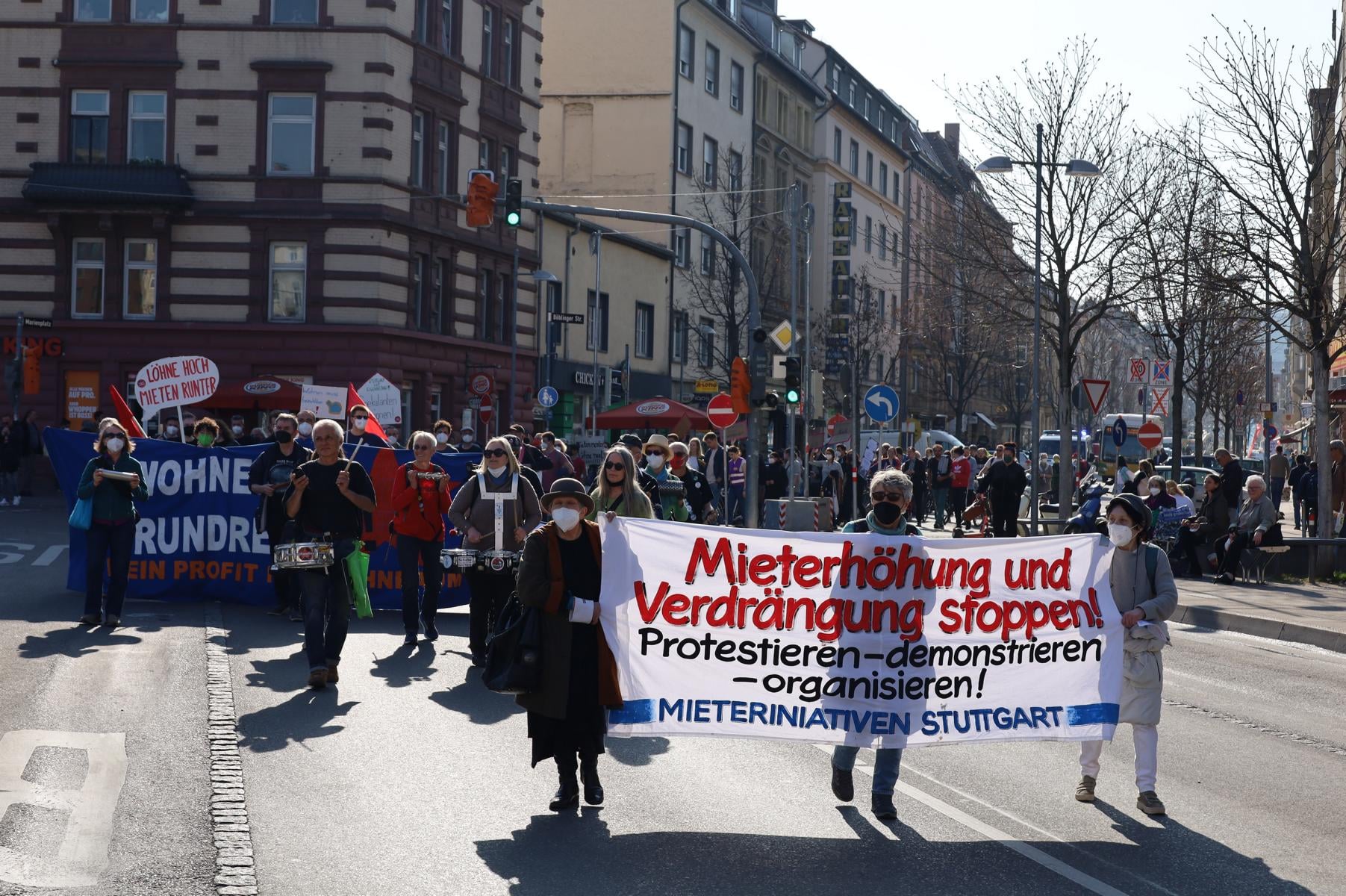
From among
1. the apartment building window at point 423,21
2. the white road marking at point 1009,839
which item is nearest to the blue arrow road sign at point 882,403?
the apartment building window at point 423,21


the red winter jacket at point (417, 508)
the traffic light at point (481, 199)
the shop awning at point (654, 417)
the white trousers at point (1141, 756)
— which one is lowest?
the white trousers at point (1141, 756)

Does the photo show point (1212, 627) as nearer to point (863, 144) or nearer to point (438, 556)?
point (438, 556)

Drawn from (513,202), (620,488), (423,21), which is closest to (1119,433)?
(513,202)

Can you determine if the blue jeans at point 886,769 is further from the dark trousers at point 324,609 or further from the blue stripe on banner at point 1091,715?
the dark trousers at point 324,609

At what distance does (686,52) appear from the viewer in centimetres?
5816

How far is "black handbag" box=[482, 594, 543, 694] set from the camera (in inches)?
298

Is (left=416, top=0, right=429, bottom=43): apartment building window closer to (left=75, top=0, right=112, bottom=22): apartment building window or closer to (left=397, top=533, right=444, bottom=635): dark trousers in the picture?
(left=75, top=0, right=112, bottom=22): apartment building window

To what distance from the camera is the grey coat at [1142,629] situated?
8211 mm

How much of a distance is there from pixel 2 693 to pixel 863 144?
73.1 meters

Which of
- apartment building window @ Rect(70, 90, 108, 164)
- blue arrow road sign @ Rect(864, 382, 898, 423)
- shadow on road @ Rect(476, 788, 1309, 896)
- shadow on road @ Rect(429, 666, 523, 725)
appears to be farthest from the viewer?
apartment building window @ Rect(70, 90, 108, 164)

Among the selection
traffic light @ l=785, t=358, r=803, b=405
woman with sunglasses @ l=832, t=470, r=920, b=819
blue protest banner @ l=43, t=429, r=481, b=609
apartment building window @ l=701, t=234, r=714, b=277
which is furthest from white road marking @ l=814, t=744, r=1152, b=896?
apartment building window @ l=701, t=234, r=714, b=277

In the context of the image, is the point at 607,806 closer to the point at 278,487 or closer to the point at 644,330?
the point at 278,487

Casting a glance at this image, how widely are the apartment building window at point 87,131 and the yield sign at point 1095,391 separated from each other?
22239 millimetres

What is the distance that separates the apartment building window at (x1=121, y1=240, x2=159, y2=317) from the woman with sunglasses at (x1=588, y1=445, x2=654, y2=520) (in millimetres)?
28963
